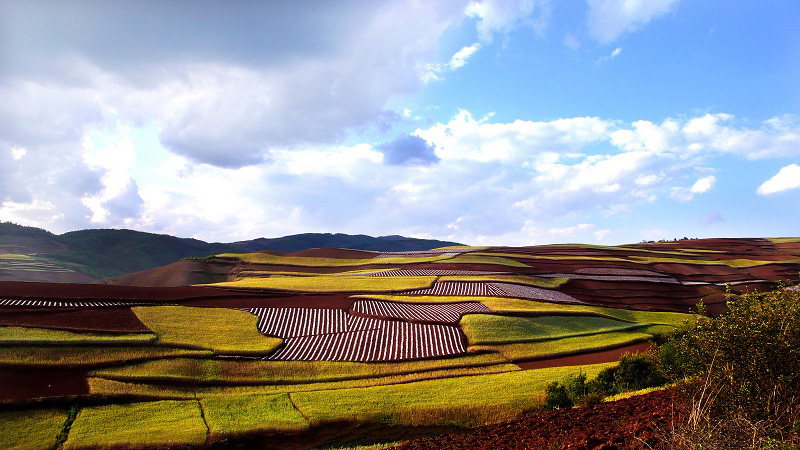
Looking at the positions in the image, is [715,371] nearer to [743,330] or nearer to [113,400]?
[743,330]

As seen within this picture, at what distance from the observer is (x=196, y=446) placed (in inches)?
685

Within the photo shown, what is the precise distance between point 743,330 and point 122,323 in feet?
91.6

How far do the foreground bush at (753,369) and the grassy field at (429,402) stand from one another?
9277 mm

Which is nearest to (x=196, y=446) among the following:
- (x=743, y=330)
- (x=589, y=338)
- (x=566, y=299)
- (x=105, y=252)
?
(x=743, y=330)

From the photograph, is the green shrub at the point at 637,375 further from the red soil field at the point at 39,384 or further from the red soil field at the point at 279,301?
the red soil field at the point at 39,384

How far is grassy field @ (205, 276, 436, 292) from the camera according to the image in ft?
147

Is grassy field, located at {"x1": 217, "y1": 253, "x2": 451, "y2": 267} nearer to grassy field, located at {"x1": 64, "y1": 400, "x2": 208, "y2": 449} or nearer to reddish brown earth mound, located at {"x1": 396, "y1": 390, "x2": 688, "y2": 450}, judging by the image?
grassy field, located at {"x1": 64, "y1": 400, "x2": 208, "y2": 449}

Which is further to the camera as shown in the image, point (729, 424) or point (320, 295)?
point (320, 295)

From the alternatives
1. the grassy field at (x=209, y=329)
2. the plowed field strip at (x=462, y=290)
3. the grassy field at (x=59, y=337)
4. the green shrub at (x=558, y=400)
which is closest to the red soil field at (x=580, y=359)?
the green shrub at (x=558, y=400)

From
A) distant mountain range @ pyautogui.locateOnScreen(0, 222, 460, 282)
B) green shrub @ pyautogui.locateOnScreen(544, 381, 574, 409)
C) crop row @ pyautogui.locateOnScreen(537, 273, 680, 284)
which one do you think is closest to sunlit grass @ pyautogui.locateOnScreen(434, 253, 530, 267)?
crop row @ pyautogui.locateOnScreen(537, 273, 680, 284)

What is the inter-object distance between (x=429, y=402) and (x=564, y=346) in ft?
45.8

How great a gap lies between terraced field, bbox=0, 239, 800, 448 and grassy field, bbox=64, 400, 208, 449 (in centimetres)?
7

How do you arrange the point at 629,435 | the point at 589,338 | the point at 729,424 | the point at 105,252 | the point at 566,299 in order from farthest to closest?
the point at 105,252 < the point at 566,299 < the point at 589,338 < the point at 629,435 < the point at 729,424

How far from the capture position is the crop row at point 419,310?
3472cm
